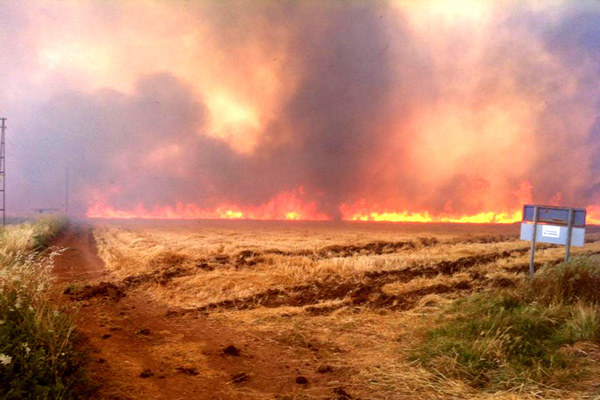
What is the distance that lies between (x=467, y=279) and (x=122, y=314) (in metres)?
9.26

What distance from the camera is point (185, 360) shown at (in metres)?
6.66

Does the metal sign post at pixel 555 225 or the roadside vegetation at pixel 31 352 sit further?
the metal sign post at pixel 555 225

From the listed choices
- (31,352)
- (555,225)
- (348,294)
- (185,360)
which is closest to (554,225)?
(555,225)

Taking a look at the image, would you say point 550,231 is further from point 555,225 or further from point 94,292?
point 94,292

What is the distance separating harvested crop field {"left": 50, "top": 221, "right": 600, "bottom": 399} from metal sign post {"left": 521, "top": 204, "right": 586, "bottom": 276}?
177 cm

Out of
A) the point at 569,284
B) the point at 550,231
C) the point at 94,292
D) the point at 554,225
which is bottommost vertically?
the point at 94,292

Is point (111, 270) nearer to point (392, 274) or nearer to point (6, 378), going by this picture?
point (392, 274)

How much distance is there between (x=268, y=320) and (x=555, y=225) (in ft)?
23.0

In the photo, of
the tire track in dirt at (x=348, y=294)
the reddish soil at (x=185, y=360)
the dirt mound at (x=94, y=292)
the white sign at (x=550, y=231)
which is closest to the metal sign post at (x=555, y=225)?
the white sign at (x=550, y=231)

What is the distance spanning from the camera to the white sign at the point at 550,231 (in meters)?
10.4

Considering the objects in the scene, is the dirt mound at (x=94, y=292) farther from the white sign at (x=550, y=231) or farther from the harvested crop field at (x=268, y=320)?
the white sign at (x=550, y=231)

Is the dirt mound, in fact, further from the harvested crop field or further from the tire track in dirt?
the tire track in dirt

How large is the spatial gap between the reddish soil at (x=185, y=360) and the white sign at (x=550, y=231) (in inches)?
271

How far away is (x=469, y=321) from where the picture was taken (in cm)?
755
